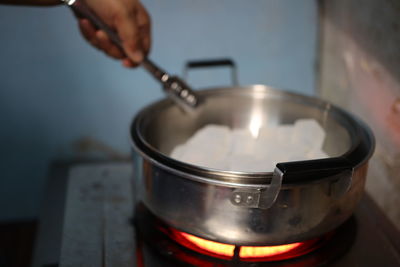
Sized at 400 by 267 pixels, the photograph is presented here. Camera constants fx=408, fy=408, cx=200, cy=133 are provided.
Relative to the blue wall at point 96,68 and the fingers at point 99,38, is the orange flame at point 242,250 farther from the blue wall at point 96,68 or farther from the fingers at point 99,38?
the blue wall at point 96,68

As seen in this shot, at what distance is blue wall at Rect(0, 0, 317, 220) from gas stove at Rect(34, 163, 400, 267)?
0.28 meters

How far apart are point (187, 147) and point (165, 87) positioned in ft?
0.40

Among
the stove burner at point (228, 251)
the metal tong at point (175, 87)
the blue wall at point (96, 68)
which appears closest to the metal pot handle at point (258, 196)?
the stove burner at point (228, 251)

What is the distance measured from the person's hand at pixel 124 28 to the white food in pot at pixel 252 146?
0.63ft

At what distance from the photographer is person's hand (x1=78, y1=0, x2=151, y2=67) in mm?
699

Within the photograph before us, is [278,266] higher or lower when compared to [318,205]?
lower

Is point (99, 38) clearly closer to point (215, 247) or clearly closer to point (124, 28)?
point (124, 28)

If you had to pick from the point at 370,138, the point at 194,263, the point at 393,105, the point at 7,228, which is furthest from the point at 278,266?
the point at 7,228

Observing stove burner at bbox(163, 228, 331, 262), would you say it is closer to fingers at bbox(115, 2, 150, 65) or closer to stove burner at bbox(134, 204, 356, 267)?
stove burner at bbox(134, 204, 356, 267)

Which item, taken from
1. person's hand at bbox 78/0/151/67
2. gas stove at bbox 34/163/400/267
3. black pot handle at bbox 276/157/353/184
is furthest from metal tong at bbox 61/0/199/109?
black pot handle at bbox 276/157/353/184

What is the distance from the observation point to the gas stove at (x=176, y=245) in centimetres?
61

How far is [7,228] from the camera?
1019mm

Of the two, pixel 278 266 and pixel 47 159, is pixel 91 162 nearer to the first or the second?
pixel 47 159

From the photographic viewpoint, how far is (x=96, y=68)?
0.98m
